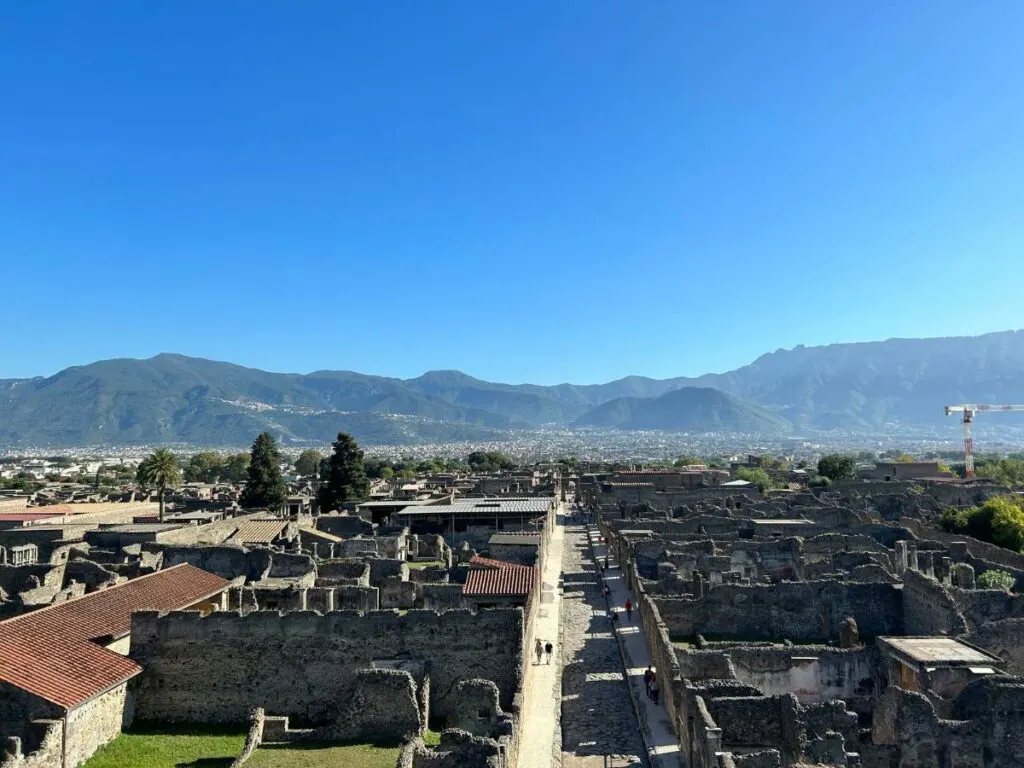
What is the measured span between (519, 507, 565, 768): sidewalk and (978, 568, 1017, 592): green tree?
1753cm

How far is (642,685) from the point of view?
75.1ft

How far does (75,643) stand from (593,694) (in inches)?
561

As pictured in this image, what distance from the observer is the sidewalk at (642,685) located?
18.0 meters

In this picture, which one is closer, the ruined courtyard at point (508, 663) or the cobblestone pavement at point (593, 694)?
the ruined courtyard at point (508, 663)

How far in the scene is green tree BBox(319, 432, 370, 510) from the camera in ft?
217

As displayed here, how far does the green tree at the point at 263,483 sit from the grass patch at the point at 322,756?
48464 mm

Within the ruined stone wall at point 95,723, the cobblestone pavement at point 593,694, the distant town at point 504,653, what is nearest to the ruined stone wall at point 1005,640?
the distant town at point 504,653

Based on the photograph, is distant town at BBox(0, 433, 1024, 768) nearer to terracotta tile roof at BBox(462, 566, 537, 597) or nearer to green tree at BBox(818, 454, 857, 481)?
terracotta tile roof at BBox(462, 566, 537, 597)

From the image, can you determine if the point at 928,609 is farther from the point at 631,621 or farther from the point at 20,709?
the point at 20,709

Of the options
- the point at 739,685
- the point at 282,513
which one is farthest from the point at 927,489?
the point at 739,685

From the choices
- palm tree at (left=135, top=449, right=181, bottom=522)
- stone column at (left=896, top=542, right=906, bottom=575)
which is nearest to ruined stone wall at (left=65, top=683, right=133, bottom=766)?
stone column at (left=896, top=542, right=906, bottom=575)

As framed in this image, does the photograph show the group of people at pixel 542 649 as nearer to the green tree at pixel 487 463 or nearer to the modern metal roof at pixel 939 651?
the modern metal roof at pixel 939 651

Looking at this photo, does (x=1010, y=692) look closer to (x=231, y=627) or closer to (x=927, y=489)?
(x=231, y=627)

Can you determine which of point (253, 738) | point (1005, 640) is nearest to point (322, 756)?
point (253, 738)
